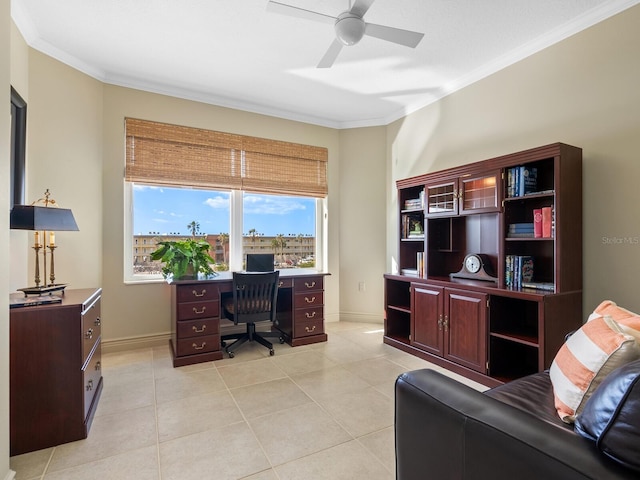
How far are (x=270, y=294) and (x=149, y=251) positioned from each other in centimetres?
143

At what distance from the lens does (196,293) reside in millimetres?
3045

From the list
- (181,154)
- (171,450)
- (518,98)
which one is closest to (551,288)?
(518,98)

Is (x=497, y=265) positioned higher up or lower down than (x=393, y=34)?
lower down

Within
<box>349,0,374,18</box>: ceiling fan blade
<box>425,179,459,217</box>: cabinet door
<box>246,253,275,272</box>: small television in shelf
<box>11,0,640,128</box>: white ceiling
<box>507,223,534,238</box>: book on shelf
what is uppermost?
<box>11,0,640,128</box>: white ceiling

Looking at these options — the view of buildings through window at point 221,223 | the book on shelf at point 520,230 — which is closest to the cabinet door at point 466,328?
the book on shelf at point 520,230

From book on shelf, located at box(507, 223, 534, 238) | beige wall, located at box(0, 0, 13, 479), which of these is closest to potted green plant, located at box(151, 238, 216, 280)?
beige wall, located at box(0, 0, 13, 479)

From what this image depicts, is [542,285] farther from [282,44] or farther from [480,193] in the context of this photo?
[282,44]

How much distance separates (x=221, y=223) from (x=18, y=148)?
187cm

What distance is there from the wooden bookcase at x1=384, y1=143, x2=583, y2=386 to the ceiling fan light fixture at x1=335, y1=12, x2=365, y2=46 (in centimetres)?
145

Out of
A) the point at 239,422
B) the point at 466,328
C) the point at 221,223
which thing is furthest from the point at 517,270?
the point at 221,223

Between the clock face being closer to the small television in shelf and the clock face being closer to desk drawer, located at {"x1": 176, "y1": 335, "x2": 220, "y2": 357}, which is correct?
the small television in shelf

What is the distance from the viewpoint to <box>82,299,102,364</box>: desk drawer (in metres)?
1.95

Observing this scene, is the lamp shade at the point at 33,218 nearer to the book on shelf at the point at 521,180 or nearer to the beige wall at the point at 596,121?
the book on shelf at the point at 521,180

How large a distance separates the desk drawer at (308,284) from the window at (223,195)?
0.75 metres
